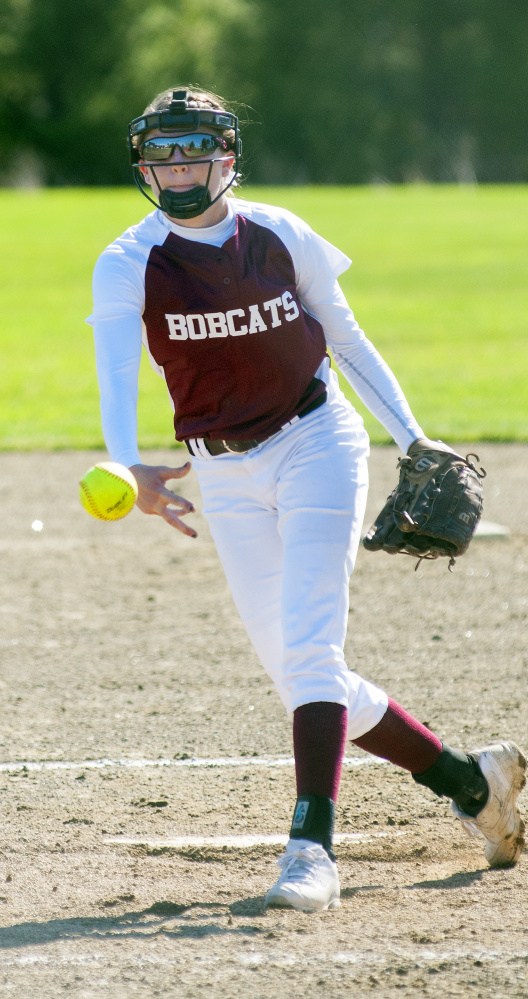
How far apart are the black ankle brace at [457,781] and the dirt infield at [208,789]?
0.18m

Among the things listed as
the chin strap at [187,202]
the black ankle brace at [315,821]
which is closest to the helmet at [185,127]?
the chin strap at [187,202]

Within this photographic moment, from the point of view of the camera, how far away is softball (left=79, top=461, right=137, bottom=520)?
109 inches

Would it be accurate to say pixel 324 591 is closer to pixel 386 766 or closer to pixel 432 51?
pixel 386 766

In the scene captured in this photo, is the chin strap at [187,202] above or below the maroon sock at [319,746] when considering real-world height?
above

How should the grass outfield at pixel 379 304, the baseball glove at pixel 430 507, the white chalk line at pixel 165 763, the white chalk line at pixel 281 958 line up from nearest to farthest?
the white chalk line at pixel 281 958 → the baseball glove at pixel 430 507 → the white chalk line at pixel 165 763 → the grass outfield at pixel 379 304

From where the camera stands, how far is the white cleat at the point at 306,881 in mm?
2795

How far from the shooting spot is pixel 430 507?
10.7 ft

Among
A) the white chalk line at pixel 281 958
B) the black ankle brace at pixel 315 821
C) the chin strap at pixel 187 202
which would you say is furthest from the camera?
the chin strap at pixel 187 202

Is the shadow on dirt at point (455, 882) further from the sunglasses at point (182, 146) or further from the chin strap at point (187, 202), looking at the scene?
the sunglasses at point (182, 146)

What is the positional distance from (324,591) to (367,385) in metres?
0.61

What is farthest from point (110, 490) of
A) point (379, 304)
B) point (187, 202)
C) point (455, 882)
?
point (379, 304)

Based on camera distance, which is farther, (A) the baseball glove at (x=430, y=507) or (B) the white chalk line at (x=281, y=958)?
(A) the baseball glove at (x=430, y=507)

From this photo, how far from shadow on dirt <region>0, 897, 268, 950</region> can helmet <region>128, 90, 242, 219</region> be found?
1.69 metres

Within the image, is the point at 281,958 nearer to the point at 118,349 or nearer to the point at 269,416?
the point at 269,416
